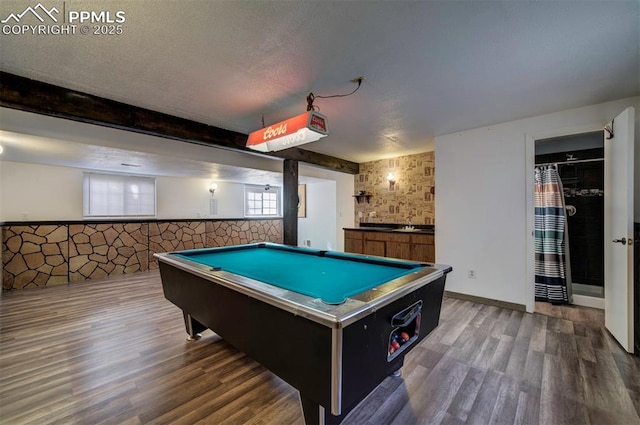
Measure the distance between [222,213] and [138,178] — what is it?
7.12 ft

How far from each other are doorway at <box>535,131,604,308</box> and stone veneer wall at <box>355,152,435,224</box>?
69.6 inches

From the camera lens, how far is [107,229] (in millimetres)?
5168

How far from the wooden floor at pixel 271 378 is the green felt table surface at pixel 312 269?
813mm

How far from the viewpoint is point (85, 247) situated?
493 cm

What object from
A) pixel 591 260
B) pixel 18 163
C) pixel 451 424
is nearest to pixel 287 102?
pixel 451 424

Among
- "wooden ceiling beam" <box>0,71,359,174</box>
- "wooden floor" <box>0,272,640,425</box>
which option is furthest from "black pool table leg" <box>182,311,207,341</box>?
"wooden ceiling beam" <box>0,71,359,174</box>

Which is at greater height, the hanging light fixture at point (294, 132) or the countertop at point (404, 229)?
the hanging light fixture at point (294, 132)

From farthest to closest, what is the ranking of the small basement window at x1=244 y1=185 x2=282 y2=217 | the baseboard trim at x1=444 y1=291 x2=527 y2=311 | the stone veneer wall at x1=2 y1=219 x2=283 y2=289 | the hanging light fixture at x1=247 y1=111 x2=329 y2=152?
the small basement window at x1=244 y1=185 x2=282 y2=217
the stone veneer wall at x1=2 y1=219 x2=283 y2=289
the baseboard trim at x1=444 y1=291 x2=527 y2=311
the hanging light fixture at x1=247 y1=111 x2=329 y2=152

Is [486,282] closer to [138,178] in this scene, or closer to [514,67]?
[514,67]

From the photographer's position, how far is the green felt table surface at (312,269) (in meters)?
1.50

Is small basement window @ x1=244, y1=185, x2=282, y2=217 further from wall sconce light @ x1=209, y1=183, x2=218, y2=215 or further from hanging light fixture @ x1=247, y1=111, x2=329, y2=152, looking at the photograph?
hanging light fixture @ x1=247, y1=111, x2=329, y2=152

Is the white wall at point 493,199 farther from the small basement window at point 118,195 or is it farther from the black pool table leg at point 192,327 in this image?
the small basement window at point 118,195

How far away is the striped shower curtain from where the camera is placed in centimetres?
348

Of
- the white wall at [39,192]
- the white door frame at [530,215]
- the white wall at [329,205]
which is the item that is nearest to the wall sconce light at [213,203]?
the white wall at [329,205]
